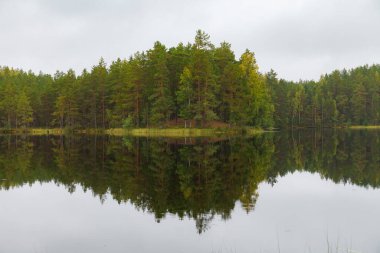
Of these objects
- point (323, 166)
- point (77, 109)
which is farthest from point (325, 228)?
point (77, 109)

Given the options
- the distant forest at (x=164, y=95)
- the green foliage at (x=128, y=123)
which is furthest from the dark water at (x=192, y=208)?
the green foliage at (x=128, y=123)

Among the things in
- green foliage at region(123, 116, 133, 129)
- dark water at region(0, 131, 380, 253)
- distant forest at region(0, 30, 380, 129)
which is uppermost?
distant forest at region(0, 30, 380, 129)

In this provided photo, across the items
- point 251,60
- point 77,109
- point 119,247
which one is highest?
point 251,60

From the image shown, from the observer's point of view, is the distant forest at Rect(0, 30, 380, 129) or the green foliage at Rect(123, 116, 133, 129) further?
the green foliage at Rect(123, 116, 133, 129)

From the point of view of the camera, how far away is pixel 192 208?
50.9 ft

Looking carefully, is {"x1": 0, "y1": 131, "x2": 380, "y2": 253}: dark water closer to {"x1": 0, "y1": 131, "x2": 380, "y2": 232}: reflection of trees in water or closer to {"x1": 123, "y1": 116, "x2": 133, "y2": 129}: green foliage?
{"x1": 0, "y1": 131, "x2": 380, "y2": 232}: reflection of trees in water

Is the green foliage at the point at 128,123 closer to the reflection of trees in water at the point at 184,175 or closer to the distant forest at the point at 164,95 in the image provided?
the distant forest at the point at 164,95

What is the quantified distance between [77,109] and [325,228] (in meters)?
95.5

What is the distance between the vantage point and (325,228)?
12672 millimetres

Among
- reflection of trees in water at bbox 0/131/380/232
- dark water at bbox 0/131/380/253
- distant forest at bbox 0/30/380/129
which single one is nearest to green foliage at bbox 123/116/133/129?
distant forest at bbox 0/30/380/129

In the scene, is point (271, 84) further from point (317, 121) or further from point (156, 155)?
point (156, 155)

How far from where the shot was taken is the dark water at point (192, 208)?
11.7m

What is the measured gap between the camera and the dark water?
11.7m

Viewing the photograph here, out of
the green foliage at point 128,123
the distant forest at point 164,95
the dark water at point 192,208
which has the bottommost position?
the dark water at point 192,208
